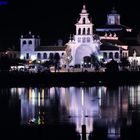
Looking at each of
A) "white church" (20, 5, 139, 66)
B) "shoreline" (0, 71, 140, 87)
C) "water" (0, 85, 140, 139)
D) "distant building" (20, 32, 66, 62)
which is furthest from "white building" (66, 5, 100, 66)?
"water" (0, 85, 140, 139)

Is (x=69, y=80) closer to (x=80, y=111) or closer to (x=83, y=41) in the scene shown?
(x=80, y=111)

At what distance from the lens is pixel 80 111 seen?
23.6 metres

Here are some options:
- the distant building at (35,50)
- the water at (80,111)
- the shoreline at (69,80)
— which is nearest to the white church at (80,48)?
the distant building at (35,50)

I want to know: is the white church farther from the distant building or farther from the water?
the water

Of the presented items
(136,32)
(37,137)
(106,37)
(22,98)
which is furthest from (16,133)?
(136,32)

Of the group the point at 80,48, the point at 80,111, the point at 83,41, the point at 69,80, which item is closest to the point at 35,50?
the point at 80,48

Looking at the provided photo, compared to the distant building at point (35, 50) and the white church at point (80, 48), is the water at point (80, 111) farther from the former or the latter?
the distant building at point (35, 50)

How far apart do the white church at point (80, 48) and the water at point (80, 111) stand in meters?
38.1

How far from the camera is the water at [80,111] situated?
18.9 metres

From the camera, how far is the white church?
7094 cm

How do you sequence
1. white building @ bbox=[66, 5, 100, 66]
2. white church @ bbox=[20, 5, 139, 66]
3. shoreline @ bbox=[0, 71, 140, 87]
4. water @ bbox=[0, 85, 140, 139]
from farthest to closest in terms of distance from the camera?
white building @ bbox=[66, 5, 100, 66]
white church @ bbox=[20, 5, 139, 66]
shoreline @ bbox=[0, 71, 140, 87]
water @ bbox=[0, 85, 140, 139]

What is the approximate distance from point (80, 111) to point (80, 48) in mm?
49748

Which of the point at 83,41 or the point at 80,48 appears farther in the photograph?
the point at 80,48

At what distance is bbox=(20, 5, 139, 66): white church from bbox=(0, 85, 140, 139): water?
38088 millimetres
